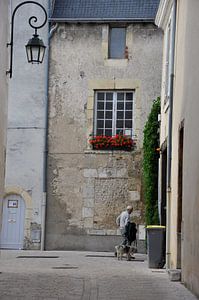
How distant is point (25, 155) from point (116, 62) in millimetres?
3934

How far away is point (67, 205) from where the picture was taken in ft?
66.6

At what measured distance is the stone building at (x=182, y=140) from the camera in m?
9.36

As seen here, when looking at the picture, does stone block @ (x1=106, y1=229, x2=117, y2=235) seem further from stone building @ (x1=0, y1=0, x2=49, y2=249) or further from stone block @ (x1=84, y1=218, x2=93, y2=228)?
stone building @ (x1=0, y1=0, x2=49, y2=249)

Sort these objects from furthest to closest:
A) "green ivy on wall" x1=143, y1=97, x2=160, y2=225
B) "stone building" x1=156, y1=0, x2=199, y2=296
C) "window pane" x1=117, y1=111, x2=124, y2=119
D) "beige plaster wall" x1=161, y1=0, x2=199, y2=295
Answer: "window pane" x1=117, y1=111, x2=124, y2=119
"green ivy on wall" x1=143, y1=97, x2=160, y2=225
"stone building" x1=156, y1=0, x2=199, y2=296
"beige plaster wall" x1=161, y1=0, x2=199, y2=295

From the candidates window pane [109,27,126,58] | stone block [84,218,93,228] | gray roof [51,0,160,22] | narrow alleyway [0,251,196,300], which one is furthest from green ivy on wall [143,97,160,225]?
gray roof [51,0,160,22]

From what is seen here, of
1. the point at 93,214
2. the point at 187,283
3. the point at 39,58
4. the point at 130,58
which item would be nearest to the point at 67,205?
the point at 93,214

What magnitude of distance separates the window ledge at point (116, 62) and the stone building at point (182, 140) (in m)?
4.55

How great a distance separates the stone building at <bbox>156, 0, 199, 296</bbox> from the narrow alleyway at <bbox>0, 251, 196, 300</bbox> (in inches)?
18.0

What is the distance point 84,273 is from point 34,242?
8187 mm

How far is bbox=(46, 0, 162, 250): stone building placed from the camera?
66.3ft

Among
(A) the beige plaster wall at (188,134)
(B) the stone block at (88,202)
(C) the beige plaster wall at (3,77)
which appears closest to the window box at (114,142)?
(B) the stone block at (88,202)

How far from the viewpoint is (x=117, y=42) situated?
2080 cm

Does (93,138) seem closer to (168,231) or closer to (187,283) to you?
(168,231)

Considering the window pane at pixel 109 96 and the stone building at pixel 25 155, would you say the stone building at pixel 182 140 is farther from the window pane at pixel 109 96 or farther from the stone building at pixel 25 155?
the stone building at pixel 25 155
